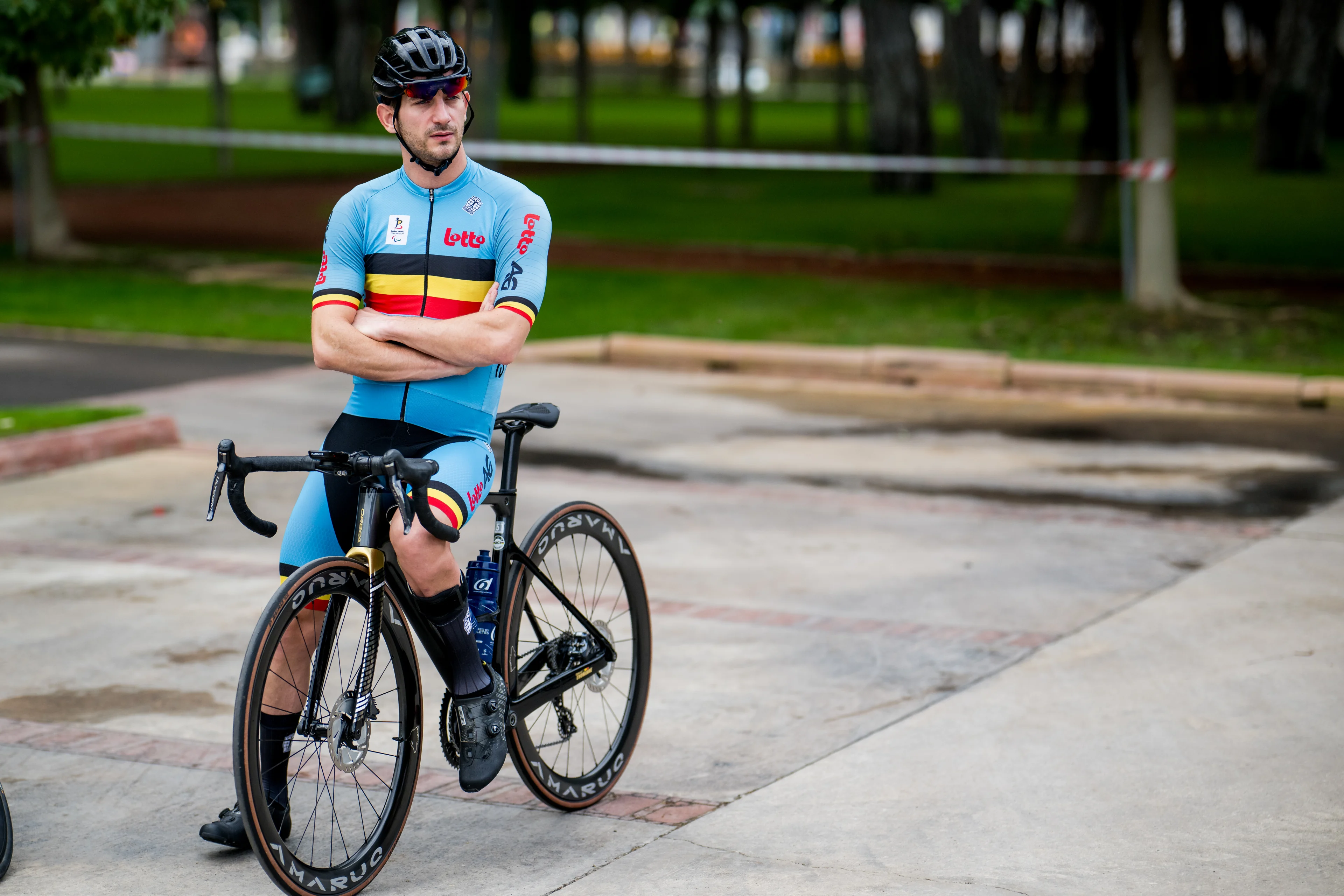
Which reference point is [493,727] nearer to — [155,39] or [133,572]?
[133,572]

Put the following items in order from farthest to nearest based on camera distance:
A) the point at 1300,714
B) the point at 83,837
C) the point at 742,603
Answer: the point at 742,603 → the point at 1300,714 → the point at 83,837

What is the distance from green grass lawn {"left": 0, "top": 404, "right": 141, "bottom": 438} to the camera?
10.3 meters

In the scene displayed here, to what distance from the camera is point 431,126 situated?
14.3ft

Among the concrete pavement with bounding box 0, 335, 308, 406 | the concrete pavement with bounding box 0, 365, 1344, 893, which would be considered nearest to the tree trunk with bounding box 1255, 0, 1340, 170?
the concrete pavement with bounding box 0, 335, 308, 406

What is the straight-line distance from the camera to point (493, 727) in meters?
4.54

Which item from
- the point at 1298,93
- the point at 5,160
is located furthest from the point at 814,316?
the point at 1298,93

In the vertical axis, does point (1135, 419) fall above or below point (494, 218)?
below

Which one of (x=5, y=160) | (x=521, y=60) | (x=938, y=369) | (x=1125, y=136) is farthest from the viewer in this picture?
(x=521, y=60)

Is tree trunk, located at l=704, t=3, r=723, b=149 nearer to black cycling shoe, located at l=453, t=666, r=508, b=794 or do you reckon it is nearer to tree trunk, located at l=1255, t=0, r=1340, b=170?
tree trunk, located at l=1255, t=0, r=1340, b=170

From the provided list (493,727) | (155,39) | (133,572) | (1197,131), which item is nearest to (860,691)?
(493,727)

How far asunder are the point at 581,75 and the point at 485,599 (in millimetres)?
32187

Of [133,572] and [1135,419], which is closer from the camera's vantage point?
[133,572]

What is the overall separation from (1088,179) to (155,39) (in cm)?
8902

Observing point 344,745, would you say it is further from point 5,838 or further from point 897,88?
point 897,88
